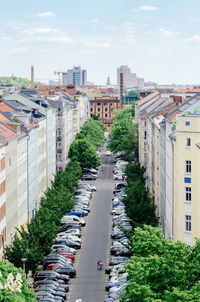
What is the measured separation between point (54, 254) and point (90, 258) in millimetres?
4706

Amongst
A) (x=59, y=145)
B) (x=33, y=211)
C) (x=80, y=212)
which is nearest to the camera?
(x=33, y=211)

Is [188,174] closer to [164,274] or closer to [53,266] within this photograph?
[164,274]

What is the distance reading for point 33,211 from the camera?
9319 cm

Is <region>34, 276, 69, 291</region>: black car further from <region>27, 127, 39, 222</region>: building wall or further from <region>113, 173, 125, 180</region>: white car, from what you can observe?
<region>113, 173, 125, 180</region>: white car

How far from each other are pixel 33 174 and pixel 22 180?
1107cm

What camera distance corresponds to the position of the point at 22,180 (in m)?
82.3

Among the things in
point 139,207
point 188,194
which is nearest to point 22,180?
point 139,207

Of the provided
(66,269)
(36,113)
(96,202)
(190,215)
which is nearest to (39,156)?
(36,113)

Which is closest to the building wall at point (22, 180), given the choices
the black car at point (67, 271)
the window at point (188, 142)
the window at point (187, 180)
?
the black car at point (67, 271)

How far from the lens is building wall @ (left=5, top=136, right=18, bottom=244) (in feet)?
233

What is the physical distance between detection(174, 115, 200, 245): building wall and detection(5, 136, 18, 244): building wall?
20684mm

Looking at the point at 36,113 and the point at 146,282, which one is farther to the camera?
the point at 36,113

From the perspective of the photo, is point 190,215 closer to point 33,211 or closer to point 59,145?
point 33,211

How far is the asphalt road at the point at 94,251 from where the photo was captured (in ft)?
208
